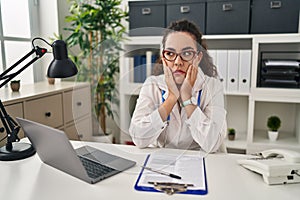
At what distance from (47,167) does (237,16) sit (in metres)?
1.71

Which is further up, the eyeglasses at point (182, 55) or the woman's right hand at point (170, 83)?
the eyeglasses at point (182, 55)

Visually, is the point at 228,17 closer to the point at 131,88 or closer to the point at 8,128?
the point at 131,88

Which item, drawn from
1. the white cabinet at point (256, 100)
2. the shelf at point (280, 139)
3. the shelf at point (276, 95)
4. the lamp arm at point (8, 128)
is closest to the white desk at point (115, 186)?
the lamp arm at point (8, 128)

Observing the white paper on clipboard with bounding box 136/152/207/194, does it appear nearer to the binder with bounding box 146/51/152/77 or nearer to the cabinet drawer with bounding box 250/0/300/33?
the binder with bounding box 146/51/152/77

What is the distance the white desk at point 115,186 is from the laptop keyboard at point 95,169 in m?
0.04

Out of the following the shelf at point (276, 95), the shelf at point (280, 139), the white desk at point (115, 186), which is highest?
the shelf at point (276, 95)

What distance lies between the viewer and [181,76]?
877 millimetres

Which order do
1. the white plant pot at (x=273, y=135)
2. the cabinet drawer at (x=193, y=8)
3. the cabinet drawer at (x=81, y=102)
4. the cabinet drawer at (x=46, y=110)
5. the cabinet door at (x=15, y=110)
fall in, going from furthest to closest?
the white plant pot at (x=273, y=135) → the cabinet drawer at (x=193, y=8) → the cabinet drawer at (x=46, y=110) → the cabinet door at (x=15, y=110) → the cabinet drawer at (x=81, y=102)

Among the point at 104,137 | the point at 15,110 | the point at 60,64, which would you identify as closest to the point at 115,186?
the point at 104,137

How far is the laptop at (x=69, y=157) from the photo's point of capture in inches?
32.4

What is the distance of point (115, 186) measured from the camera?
2.72 feet

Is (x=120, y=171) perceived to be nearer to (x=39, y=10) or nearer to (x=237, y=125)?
(x=237, y=125)

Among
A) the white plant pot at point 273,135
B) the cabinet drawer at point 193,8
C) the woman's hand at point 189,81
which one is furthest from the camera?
the white plant pot at point 273,135

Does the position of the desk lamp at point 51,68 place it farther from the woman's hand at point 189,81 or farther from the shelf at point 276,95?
the shelf at point 276,95
